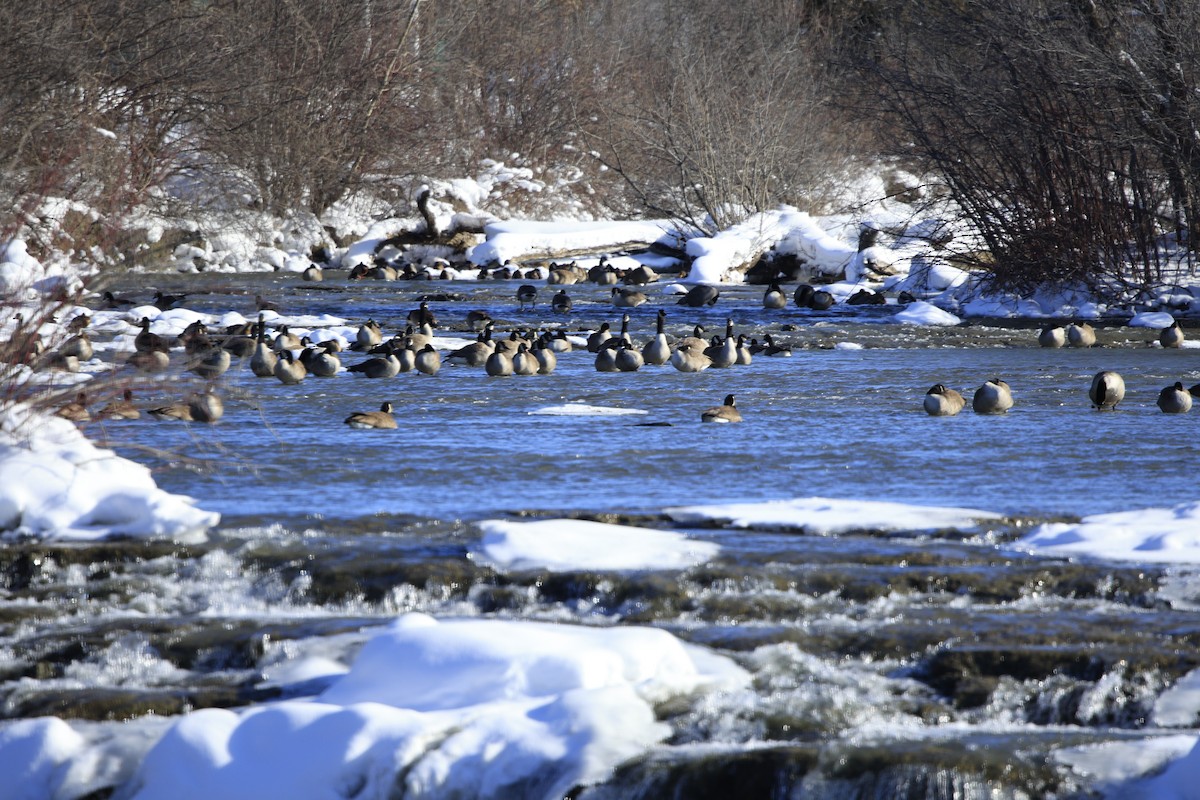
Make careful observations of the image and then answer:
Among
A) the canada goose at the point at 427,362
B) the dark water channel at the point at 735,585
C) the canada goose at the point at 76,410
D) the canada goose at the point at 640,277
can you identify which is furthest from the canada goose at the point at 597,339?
the canada goose at the point at 640,277

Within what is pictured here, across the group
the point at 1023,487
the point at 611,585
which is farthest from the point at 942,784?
the point at 1023,487

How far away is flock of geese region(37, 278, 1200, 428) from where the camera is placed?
966 cm

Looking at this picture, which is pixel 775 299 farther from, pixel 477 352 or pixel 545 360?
pixel 545 360

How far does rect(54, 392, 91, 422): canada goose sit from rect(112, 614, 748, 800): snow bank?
87.3 inches

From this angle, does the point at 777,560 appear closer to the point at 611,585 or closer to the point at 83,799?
A: the point at 611,585

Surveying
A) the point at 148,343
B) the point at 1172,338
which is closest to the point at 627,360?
the point at 148,343

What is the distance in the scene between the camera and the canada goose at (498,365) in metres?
12.0

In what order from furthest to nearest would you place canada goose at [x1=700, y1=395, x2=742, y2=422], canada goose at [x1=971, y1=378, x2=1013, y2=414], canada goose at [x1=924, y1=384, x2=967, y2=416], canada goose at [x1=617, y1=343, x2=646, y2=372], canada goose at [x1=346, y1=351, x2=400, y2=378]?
canada goose at [x1=617, y1=343, x2=646, y2=372], canada goose at [x1=346, y1=351, x2=400, y2=378], canada goose at [x1=971, y1=378, x2=1013, y2=414], canada goose at [x1=924, y1=384, x2=967, y2=416], canada goose at [x1=700, y1=395, x2=742, y2=422]

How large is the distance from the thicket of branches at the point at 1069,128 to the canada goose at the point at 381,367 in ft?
27.6

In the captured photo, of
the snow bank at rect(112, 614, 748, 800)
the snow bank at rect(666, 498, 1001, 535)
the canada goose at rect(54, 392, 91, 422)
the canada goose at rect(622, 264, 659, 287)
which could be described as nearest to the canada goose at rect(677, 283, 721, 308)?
the canada goose at rect(622, 264, 659, 287)

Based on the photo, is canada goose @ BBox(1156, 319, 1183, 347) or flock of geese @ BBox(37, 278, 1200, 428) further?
canada goose @ BBox(1156, 319, 1183, 347)

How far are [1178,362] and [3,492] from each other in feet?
34.2

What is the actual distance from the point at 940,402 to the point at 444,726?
6.47m

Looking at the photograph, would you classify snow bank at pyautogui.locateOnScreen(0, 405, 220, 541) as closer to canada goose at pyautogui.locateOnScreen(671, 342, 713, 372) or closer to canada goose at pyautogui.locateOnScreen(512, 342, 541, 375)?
canada goose at pyautogui.locateOnScreen(512, 342, 541, 375)
